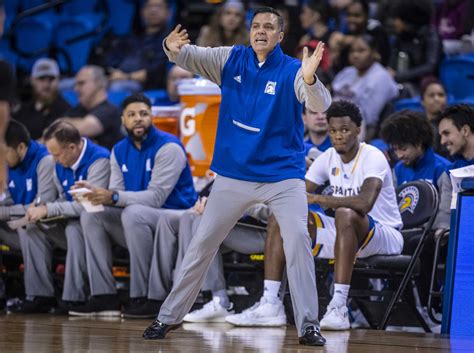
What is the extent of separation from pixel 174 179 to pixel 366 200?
190cm

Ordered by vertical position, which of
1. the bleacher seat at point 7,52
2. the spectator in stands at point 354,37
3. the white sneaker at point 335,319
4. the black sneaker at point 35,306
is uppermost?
the spectator in stands at point 354,37

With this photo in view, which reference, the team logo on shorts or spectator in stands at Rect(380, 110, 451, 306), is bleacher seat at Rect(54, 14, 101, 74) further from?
the team logo on shorts

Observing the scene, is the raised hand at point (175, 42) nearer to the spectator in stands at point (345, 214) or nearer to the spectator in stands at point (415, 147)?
the spectator in stands at point (345, 214)

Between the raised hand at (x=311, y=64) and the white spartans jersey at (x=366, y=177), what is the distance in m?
1.81

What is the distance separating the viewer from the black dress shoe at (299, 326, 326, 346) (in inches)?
262

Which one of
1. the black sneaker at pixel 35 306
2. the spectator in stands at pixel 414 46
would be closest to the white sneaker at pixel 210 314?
the black sneaker at pixel 35 306

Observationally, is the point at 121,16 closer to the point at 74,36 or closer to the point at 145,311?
the point at 74,36

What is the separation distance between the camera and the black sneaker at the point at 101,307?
916 centimetres

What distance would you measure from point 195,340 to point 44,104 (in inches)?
236

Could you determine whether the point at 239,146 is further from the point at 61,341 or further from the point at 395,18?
the point at 395,18

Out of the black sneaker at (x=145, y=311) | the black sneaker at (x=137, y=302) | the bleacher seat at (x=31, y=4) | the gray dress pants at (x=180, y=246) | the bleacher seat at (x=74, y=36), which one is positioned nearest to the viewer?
the gray dress pants at (x=180, y=246)

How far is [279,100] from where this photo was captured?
6.90m

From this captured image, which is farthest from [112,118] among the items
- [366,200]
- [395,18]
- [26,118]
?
[366,200]

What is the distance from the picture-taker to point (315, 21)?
12758 mm
